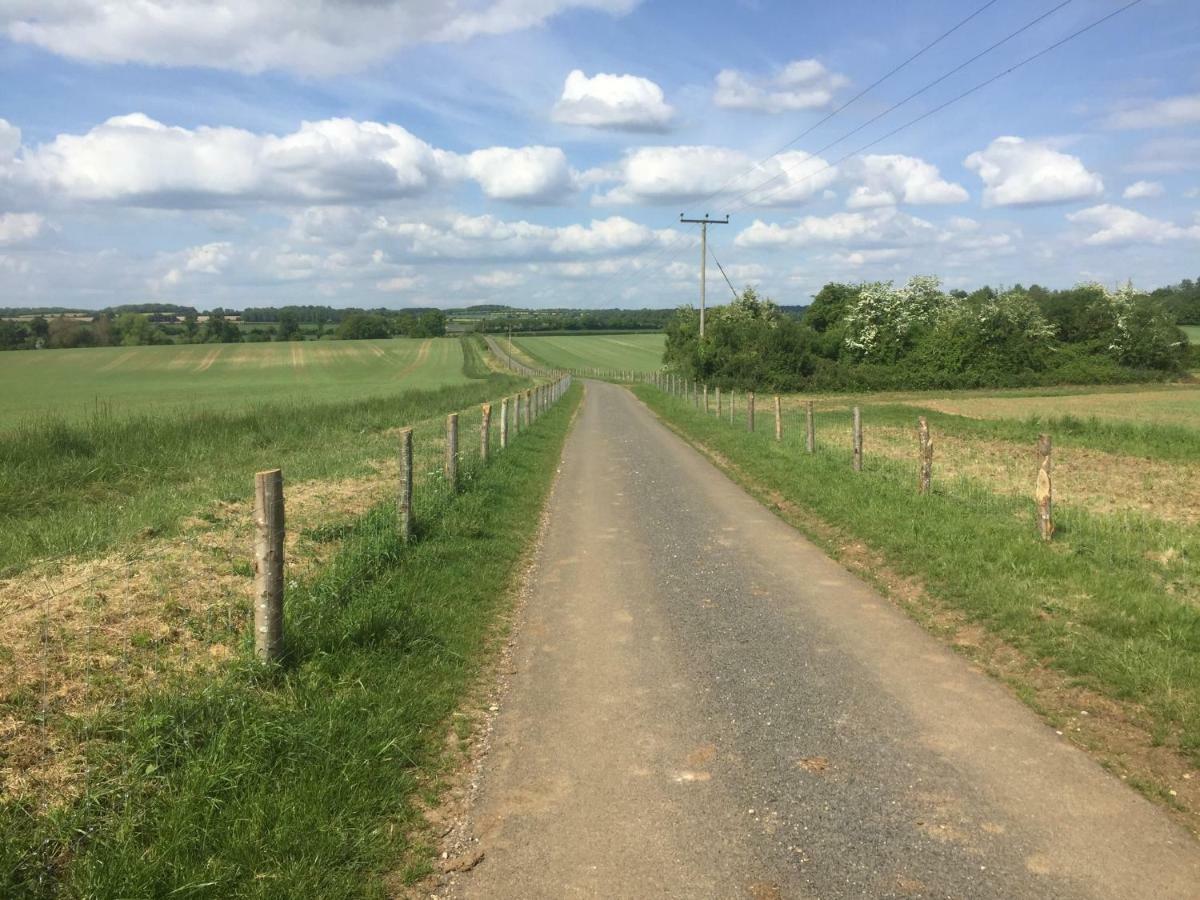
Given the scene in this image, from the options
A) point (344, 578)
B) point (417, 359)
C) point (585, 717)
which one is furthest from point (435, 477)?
point (417, 359)

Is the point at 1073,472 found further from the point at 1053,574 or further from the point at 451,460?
the point at 451,460

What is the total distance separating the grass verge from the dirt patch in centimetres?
4

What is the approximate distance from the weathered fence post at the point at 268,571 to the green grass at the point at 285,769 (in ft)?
0.65

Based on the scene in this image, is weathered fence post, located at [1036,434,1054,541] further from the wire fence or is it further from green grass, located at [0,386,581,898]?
the wire fence

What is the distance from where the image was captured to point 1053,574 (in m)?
8.27

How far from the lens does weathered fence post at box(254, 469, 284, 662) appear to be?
5672 millimetres

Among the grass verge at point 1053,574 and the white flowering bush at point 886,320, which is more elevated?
the white flowering bush at point 886,320

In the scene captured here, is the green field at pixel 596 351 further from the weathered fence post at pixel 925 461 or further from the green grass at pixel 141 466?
the weathered fence post at pixel 925 461

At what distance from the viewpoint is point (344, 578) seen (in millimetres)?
7734

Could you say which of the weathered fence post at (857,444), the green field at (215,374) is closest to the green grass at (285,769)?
the weathered fence post at (857,444)

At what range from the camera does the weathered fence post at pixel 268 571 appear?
5.67m

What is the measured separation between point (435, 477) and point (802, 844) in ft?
35.0

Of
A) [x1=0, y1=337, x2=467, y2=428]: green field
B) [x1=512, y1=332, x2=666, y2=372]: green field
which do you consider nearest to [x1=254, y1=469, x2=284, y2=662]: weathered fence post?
[x1=0, y1=337, x2=467, y2=428]: green field

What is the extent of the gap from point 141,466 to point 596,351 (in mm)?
115480
